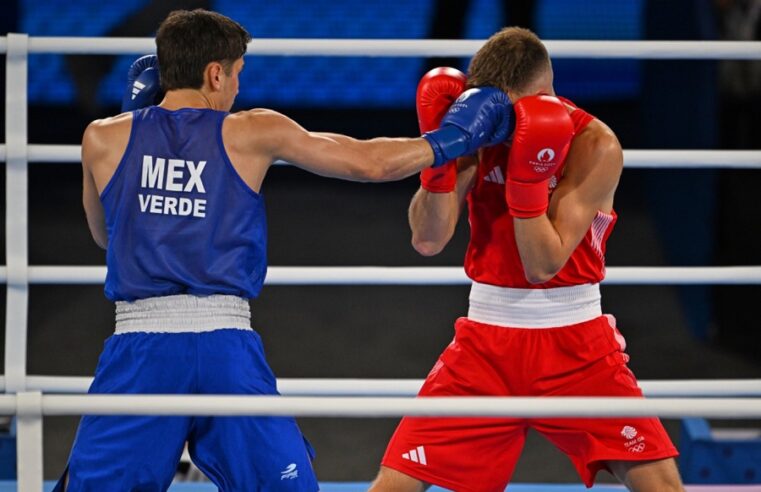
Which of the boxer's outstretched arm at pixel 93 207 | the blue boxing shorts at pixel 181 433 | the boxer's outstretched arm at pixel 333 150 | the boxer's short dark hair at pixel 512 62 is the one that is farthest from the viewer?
the boxer's short dark hair at pixel 512 62

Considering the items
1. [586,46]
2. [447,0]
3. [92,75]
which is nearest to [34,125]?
[92,75]

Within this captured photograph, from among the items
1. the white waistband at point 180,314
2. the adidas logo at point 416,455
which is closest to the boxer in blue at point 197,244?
the white waistband at point 180,314

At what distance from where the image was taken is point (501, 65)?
255 centimetres

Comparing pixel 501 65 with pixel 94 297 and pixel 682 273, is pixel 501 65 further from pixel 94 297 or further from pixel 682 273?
pixel 94 297

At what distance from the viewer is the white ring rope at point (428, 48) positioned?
2871 millimetres

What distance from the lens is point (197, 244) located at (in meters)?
2.28

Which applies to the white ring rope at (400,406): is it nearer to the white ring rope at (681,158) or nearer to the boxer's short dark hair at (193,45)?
the boxer's short dark hair at (193,45)

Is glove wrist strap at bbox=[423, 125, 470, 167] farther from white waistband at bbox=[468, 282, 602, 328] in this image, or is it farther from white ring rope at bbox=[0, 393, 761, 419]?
white ring rope at bbox=[0, 393, 761, 419]

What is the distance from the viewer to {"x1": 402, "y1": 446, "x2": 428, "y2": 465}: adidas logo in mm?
2520

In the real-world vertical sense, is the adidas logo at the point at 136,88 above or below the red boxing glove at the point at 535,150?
above

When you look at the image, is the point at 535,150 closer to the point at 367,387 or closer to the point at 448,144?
the point at 448,144

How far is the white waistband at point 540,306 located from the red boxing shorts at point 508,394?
2 cm

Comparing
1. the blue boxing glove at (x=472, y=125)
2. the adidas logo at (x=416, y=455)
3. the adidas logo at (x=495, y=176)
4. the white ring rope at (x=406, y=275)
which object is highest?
the blue boxing glove at (x=472, y=125)

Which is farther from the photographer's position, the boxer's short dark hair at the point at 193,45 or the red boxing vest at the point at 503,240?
the red boxing vest at the point at 503,240
